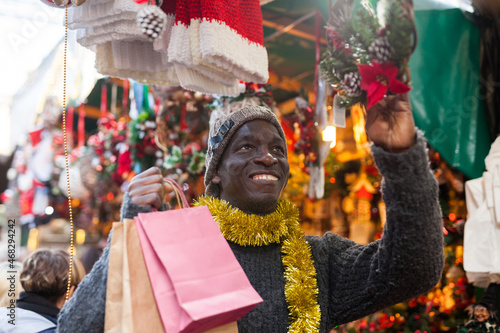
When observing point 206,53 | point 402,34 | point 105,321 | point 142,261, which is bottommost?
point 105,321

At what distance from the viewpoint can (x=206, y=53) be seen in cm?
159

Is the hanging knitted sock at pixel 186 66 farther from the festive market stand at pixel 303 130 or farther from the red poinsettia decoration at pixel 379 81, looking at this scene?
the red poinsettia decoration at pixel 379 81

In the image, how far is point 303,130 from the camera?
11.2 ft

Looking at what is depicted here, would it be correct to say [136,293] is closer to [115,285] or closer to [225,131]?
[115,285]

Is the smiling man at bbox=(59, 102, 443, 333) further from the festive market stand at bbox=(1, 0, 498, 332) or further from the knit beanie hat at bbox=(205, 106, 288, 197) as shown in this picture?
the festive market stand at bbox=(1, 0, 498, 332)

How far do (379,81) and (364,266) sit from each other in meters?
0.68

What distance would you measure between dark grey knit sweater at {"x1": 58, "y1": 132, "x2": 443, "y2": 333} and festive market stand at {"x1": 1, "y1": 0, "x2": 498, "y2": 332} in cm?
51

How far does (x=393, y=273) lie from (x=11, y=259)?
151 centimetres

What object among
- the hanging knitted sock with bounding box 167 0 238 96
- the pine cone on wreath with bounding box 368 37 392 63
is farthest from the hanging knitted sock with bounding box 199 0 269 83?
the pine cone on wreath with bounding box 368 37 392 63

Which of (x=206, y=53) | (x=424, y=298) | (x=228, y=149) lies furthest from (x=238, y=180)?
(x=424, y=298)

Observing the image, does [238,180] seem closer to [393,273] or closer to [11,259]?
[393,273]

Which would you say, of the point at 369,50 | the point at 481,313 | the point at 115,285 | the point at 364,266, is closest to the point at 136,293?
the point at 115,285

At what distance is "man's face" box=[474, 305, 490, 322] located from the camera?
3.15 meters

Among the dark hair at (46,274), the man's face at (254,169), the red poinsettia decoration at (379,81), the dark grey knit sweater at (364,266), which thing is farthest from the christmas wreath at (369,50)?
the dark hair at (46,274)
